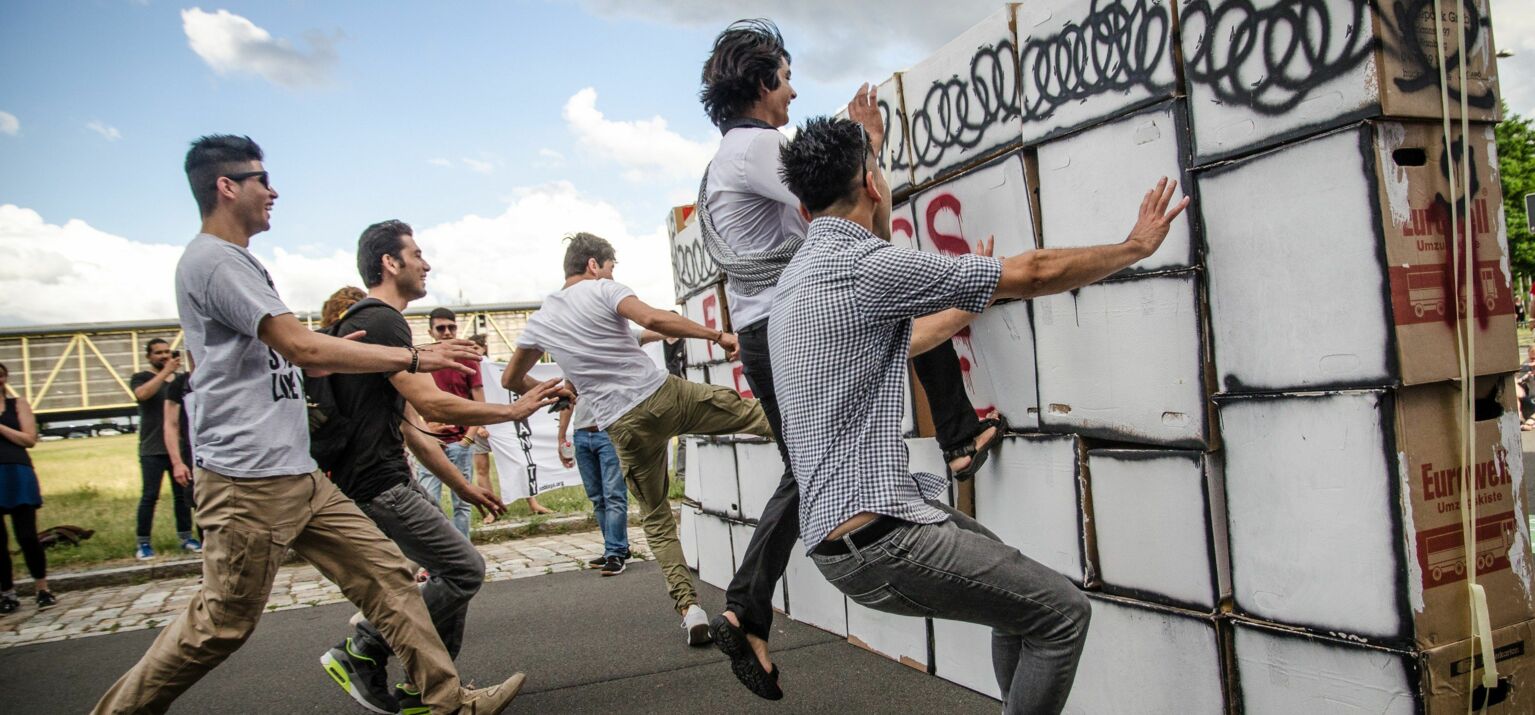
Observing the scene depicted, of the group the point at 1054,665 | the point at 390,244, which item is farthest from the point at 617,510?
the point at 1054,665

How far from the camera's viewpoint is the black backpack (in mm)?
3748

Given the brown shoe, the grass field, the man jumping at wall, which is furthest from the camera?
the grass field

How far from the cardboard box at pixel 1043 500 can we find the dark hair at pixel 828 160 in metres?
1.17

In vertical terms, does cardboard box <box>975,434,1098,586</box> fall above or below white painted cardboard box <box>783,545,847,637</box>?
above

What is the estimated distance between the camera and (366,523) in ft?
11.6

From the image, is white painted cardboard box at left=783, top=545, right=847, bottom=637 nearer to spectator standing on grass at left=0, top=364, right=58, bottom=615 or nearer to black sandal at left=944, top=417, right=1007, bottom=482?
black sandal at left=944, top=417, right=1007, bottom=482

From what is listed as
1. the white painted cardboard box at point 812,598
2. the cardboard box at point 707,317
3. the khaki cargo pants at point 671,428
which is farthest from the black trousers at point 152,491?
the white painted cardboard box at point 812,598

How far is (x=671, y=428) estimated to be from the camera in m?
4.82

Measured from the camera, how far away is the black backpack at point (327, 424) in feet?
12.3

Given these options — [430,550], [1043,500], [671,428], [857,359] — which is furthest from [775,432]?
[430,550]

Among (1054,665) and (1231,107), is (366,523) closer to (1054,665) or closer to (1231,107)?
→ (1054,665)

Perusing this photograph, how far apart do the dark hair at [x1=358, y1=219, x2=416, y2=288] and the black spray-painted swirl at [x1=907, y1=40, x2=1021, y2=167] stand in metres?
2.23

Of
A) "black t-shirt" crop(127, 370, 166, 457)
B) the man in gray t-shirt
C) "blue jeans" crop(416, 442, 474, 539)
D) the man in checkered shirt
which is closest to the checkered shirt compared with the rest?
the man in checkered shirt

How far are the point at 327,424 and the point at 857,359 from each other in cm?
240
